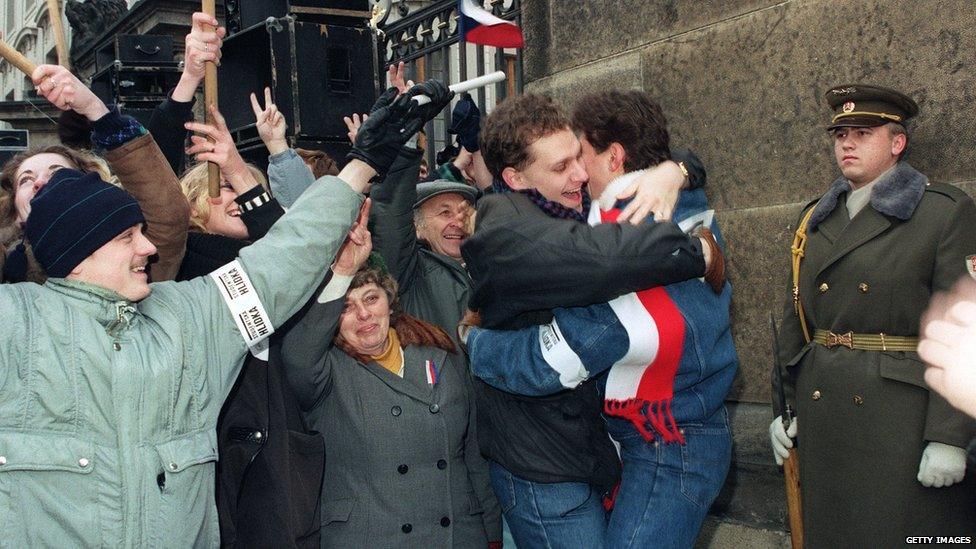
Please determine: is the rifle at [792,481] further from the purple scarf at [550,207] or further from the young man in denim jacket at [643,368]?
the purple scarf at [550,207]

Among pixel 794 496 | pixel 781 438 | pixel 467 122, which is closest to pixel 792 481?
pixel 794 496

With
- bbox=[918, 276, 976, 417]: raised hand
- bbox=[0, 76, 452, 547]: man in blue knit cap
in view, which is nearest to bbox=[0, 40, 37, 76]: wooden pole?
bbox=[0, 76, 452, 547]: man in blue knit cap

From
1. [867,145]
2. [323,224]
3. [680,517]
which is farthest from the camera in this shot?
[867,145]

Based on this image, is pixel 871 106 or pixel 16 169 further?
pixel 871 106

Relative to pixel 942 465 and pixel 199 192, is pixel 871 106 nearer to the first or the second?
pixel 942 465

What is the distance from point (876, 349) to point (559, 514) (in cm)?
137

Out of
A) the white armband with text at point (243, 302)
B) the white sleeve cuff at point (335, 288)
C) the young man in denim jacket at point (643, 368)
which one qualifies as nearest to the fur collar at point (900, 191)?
the young man in denim jacket at point (643, 368)

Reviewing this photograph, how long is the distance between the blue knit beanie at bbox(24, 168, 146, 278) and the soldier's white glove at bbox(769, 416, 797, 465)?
8.23ft

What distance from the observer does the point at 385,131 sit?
2.98m

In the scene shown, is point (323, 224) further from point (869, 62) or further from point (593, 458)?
point (869, 62)

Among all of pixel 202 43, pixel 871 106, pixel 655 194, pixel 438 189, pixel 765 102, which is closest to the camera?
pixel 655 194

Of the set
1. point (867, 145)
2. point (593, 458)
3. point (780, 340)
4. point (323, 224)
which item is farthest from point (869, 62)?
point (323, 224)

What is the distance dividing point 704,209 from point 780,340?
1143 millimetres

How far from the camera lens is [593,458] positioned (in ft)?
10.1
